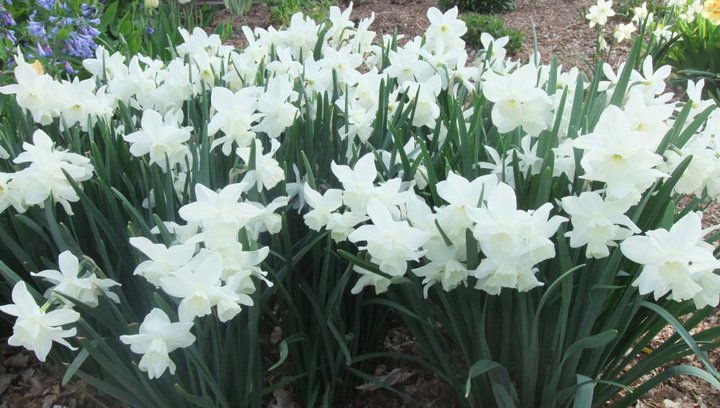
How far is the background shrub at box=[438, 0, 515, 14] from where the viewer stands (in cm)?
604

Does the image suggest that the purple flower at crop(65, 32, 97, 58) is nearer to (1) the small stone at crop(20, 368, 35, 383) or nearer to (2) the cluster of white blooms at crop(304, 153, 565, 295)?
(1) the small stone at crop(20, 368, 35, 383)

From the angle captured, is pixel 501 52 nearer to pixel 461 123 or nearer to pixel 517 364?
pixel 461 123

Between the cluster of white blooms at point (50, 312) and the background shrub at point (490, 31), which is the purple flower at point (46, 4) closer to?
the cluster of white blooms at point (50, 312)

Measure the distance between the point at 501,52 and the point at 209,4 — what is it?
4.34 meters

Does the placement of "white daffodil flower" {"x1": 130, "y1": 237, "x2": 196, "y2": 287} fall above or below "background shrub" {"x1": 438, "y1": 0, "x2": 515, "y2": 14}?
above

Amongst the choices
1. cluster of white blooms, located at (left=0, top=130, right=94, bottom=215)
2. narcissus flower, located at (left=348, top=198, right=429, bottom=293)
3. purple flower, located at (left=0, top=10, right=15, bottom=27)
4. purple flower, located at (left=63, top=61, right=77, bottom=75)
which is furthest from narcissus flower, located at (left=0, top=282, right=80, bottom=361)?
purple flower, located at (left=0, top=10, right=15, bottom=27)

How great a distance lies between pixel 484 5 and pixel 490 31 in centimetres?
94

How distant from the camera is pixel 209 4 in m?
6.08

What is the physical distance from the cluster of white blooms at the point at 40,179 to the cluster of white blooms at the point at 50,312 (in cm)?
20

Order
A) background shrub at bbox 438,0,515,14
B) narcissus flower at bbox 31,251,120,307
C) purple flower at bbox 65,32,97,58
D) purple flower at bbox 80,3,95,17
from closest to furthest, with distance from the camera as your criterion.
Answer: narcissus flower at bbox 31,251,120,307, purple flower at bbox 65,32,97,58, purple flower at bbox 80,3,95,17, background shrub at bbox 438,0,515,14

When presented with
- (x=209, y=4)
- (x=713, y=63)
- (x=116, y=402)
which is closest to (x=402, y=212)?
(x=116, y=402)

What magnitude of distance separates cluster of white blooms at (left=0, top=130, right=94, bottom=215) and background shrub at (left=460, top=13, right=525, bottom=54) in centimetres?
405

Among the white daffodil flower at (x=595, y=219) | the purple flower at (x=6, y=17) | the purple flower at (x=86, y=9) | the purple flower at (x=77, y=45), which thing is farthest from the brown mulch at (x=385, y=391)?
the purple flower at (x=86, y=9)

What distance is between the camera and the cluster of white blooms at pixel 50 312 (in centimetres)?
129
